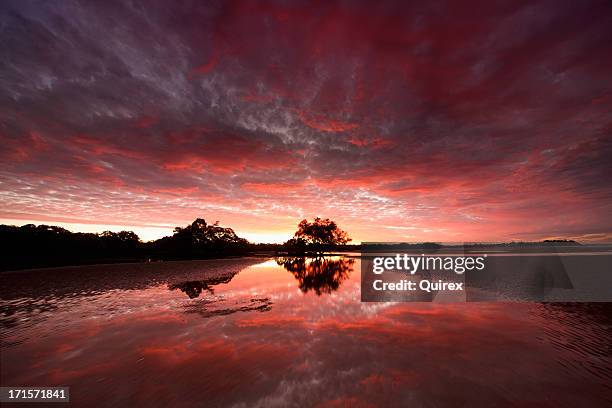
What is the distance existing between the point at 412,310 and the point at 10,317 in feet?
77.0

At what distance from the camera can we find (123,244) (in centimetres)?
6894

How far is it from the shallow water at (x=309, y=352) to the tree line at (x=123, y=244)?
1585 inches

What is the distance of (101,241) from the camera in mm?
63281

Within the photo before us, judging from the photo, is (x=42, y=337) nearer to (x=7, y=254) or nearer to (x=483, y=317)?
(x=483, y=317)

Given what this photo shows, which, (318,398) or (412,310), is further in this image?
(412,310)

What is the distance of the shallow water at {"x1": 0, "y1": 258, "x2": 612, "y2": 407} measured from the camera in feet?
23.6

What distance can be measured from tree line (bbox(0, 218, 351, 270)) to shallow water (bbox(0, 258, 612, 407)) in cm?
4027

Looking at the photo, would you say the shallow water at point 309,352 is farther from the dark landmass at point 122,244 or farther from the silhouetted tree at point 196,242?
the silhouetted tree at point 196,242

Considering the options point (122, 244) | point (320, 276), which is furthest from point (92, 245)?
point (320, 276)

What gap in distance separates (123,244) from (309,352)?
77.4m


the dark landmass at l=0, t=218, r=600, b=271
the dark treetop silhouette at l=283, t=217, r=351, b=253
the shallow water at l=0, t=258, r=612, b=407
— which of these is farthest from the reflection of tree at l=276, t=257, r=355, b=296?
the dark treetop silhouette at l=283, t=217, r=351, b=253

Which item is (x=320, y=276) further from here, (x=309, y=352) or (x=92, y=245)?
(x=92, y=245)

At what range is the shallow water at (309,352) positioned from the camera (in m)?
7.20

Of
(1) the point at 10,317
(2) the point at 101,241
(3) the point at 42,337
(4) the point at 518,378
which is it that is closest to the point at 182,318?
(3) the point at 42,337
